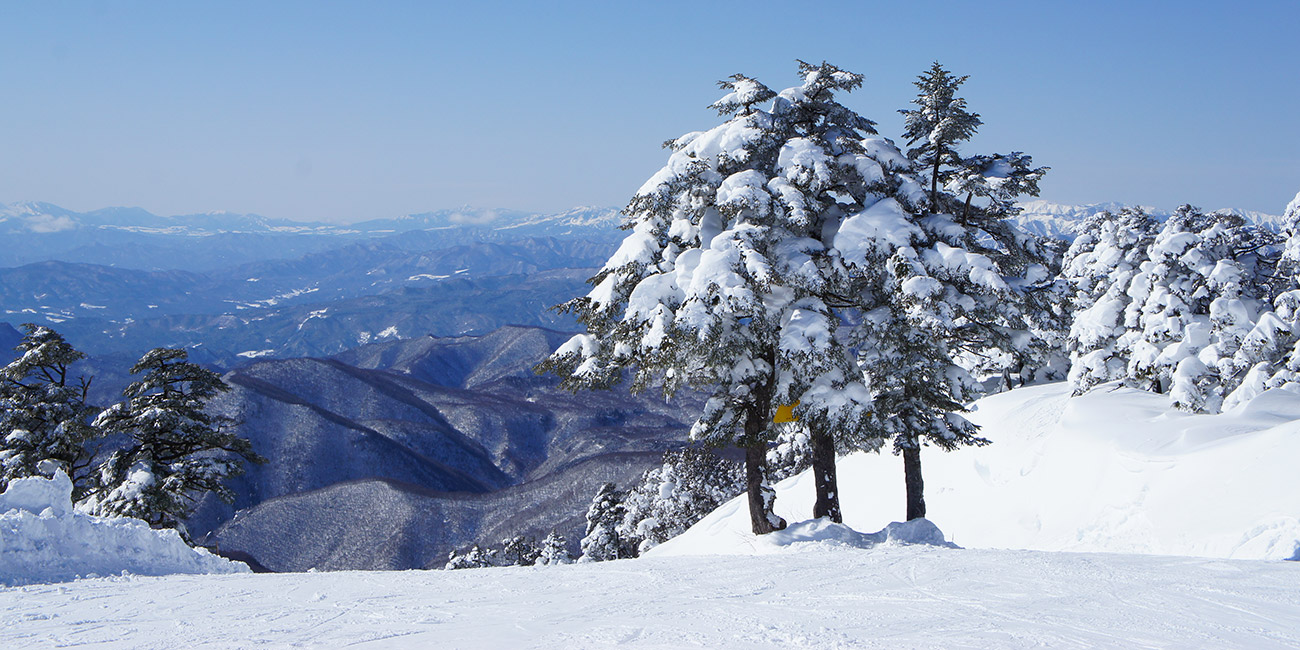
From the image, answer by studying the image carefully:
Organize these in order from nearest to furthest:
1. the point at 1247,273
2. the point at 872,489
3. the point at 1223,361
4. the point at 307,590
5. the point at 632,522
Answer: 1. the point at 307,590
2. the point at 1223,361
3. the point at 1247,273
4. the point at 872,489
5. the point at 632,522

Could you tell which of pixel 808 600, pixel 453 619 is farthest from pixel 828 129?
pixel 453 619

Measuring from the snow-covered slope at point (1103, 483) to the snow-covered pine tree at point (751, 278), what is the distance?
9.64 feet

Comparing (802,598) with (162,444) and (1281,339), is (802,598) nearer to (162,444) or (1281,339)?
(1281,339)

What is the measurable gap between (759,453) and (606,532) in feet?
125

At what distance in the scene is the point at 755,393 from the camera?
14508 mm

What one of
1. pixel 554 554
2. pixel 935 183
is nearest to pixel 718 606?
pixel 935 183

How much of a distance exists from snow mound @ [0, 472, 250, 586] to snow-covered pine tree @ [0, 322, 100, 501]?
10.9 metres

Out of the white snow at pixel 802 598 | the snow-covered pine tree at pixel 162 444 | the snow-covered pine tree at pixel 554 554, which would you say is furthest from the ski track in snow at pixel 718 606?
the snow-covered pine tree at pixel 554 554

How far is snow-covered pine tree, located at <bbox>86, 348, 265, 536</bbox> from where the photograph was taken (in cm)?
2203

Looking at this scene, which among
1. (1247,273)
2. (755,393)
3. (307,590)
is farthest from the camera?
(1247,273)

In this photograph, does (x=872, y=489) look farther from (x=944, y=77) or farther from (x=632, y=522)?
(x=632, y=522)

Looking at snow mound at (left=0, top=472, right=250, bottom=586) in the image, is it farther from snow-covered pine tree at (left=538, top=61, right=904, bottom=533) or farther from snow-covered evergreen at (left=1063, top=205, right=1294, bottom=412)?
snow-covered evergreen at (left=1063, top=205, right=1294, bottom=412)

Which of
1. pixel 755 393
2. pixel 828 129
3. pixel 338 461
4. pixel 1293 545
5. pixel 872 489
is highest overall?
pixel 828 129

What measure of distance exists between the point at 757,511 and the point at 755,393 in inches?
92.9
